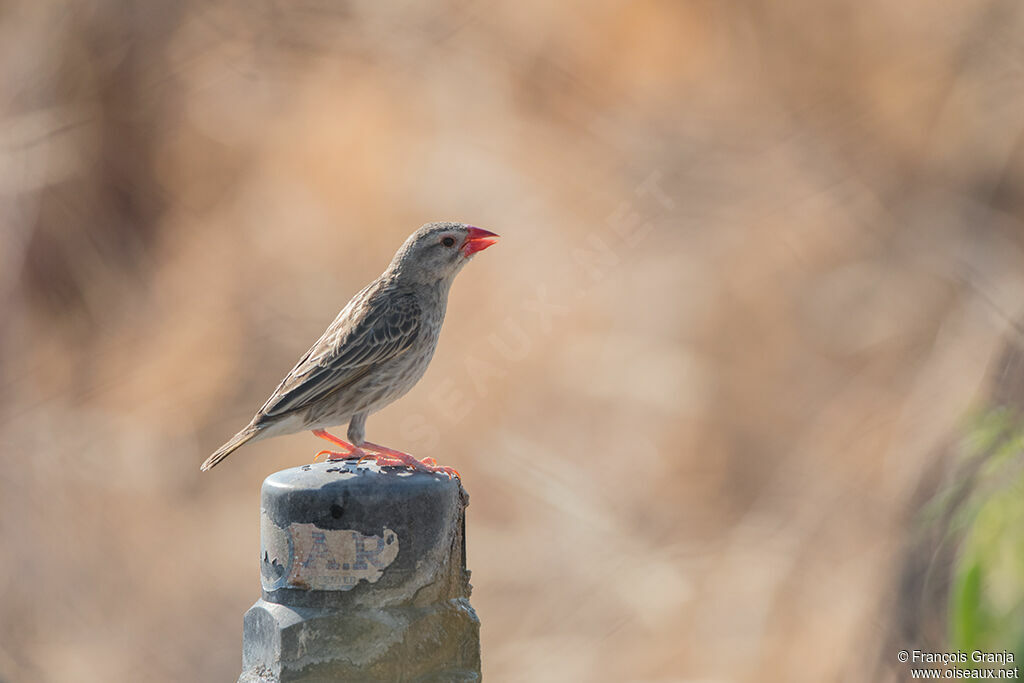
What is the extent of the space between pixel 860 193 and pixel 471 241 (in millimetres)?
4705

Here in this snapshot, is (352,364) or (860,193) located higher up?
(860,193)

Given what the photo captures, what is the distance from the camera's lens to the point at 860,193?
8.09 m

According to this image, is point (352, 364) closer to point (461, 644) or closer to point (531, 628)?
point (461, 644)

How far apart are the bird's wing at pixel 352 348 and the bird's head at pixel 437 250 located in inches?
4.5

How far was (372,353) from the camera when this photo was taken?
4.02 meters

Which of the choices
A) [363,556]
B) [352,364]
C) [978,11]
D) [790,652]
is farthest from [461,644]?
[978,11]

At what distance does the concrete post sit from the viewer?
2.56 m

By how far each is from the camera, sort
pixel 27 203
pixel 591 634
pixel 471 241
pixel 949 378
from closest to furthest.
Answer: pixel 471 241, pixel 949 378, pixel 591 634, pixel 27 203

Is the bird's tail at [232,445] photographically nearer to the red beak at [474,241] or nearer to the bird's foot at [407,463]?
the bird's foot at [407,463]
